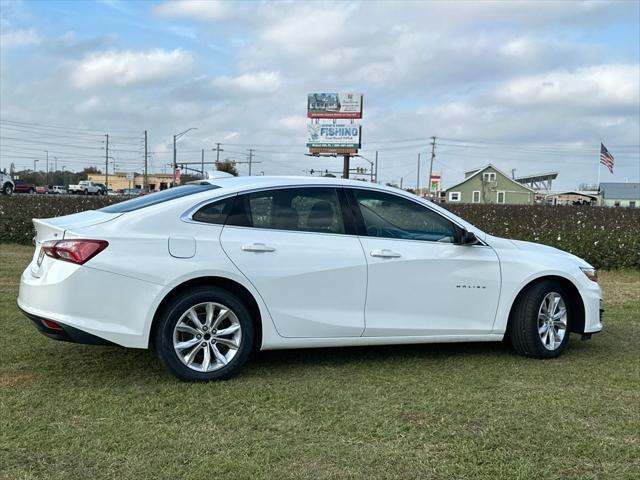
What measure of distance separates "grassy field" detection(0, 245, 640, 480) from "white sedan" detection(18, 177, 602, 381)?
1.05ft

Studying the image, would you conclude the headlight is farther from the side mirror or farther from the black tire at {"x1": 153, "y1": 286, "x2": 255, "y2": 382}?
the black tire at {"x1": 153, "y1": 286, "x2": 255, "y2": 382}

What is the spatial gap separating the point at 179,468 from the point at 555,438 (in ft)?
7.22

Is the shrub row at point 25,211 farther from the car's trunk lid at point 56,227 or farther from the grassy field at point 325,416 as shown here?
the car's trunk lid at point 56,227

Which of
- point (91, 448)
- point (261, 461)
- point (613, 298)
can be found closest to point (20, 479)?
point (91, 448)

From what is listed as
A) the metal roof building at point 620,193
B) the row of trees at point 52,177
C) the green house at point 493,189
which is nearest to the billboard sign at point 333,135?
the green house at point 493,189

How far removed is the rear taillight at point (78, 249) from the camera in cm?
431

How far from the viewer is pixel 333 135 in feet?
132

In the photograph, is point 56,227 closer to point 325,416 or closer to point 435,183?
point 325,416

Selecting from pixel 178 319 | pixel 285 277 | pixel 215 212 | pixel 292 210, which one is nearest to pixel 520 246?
pixel 292 210

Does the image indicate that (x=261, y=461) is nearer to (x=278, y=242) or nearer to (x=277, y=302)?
(x=277, y=302)

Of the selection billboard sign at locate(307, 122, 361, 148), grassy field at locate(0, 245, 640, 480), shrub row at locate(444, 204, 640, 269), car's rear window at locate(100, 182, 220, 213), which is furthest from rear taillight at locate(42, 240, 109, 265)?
billboard sign at locate(307, 122, 361, 148)

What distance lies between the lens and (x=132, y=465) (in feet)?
10.8

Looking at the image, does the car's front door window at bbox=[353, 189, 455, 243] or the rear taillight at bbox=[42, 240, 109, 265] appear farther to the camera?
the car's front door window at bbox=[353, 189, 455, 243]

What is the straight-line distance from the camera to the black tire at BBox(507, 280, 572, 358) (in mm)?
5461
